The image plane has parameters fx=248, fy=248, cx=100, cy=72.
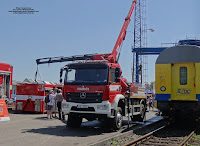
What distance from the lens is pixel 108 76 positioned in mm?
10570

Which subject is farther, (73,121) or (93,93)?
(73,121)

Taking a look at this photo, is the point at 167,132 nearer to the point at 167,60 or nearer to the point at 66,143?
the point at 167,60

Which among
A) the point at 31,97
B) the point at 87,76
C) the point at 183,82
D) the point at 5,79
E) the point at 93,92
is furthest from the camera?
the point at 31,97

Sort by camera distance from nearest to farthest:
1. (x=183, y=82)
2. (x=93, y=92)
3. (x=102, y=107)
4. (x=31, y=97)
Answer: (x=102, y=107) → (x=93, y=92) → (x=183, y=82) → (x=31, y=97)

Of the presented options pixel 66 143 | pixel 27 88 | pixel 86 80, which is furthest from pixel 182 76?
pixel 27 88

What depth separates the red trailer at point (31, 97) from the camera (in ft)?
56.0

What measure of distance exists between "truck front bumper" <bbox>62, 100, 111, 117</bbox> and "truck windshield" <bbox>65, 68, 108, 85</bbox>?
0.89 m

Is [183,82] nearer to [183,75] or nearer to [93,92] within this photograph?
[183,75]

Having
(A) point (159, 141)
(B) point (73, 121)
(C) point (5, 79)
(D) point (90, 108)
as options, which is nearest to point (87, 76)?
(D) point (90, 108)

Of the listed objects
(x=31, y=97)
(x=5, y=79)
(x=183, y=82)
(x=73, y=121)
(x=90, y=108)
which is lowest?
(x=73, y=121)

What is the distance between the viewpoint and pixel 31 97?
17.3m

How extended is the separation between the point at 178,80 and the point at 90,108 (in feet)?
14.3

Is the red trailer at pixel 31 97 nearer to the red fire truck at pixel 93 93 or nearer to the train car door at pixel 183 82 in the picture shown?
the red fire truck at pixel 93 93

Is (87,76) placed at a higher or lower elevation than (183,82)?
higher
